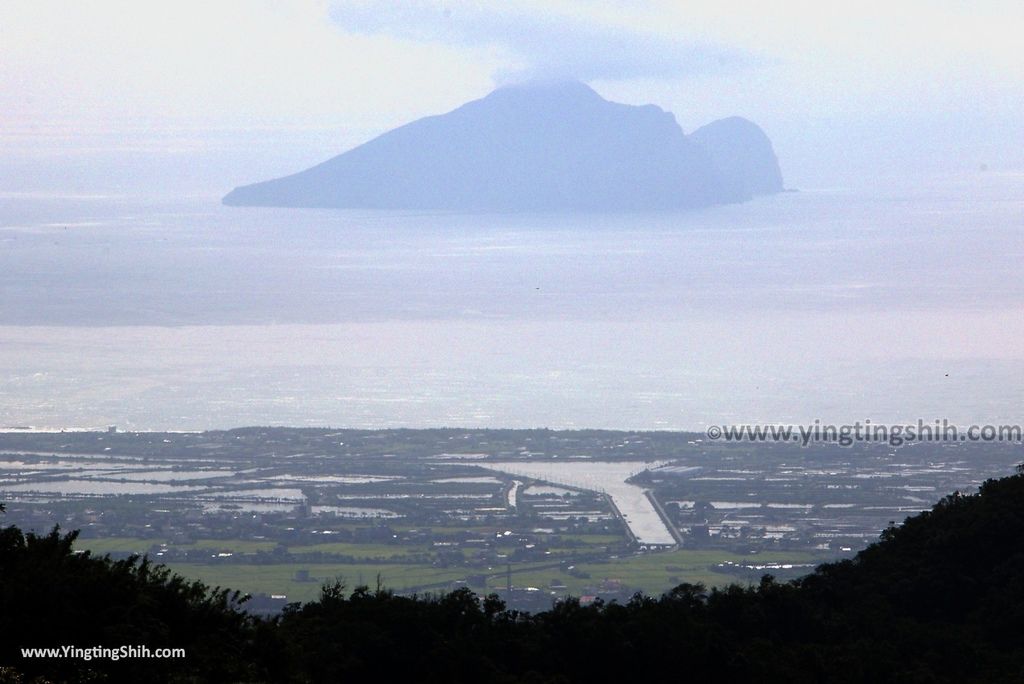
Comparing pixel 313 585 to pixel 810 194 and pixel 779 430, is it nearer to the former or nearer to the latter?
pixel 779 430

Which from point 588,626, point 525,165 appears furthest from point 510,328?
point 525,165

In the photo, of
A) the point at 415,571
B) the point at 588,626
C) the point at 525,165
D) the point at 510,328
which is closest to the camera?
the point at 588,626

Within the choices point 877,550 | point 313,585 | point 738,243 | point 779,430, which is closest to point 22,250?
point 738,243
